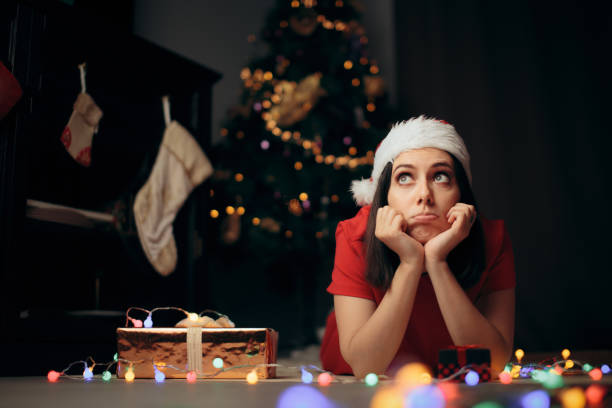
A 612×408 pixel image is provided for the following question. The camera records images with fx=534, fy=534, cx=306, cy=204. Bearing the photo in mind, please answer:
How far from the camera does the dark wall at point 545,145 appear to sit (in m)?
2.58

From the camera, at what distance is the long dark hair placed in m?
1.18

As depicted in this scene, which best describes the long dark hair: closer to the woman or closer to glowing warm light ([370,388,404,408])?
the woman

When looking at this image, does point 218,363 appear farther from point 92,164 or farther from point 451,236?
point 92,164

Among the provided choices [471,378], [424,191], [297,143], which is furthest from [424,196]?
[297,143]

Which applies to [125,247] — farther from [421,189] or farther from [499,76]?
[499,76]

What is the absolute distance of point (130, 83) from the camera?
221cm

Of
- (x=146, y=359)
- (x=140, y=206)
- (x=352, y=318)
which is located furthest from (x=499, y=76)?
(x=146, y=359)

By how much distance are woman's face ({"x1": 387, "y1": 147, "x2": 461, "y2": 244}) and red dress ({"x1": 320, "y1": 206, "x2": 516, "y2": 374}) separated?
17 cm

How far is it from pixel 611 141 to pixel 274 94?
1.72m

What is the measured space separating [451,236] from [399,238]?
108 millimetres

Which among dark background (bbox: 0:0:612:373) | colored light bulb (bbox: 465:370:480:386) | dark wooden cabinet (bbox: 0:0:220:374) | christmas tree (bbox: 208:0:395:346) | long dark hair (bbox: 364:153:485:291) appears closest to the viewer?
colored light bulb (bbox: 465:370:480:386)

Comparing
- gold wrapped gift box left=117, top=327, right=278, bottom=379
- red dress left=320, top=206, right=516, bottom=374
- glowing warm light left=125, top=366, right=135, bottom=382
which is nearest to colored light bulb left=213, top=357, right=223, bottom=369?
gold wrapped gift box left=117, top=327, right=278, bottom=379

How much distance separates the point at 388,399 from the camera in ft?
2.52

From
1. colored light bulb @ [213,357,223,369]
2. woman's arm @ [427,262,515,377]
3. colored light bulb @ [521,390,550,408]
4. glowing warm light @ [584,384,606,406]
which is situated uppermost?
woman's arm @ [427,262,515,377]
